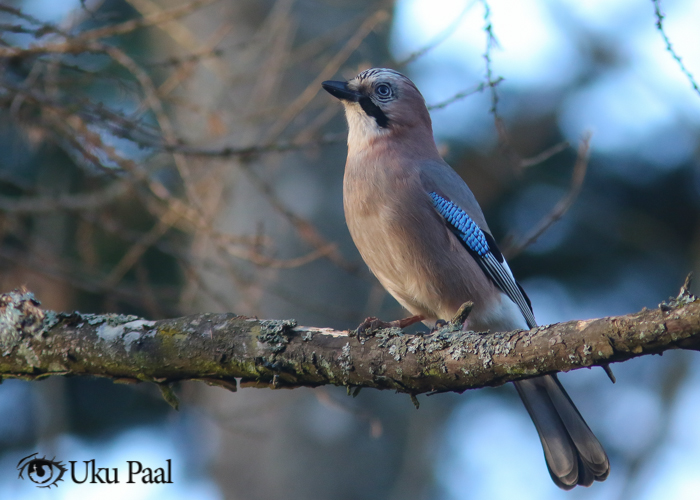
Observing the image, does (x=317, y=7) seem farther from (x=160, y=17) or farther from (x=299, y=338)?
(x=299, y=338)

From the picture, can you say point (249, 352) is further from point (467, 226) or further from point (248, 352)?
point (467, 226)

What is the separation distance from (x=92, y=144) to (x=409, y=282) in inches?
61.7

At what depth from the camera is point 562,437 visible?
2.87 m

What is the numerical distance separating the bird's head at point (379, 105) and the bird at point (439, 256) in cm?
3

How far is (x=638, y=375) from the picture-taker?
19.4 feet

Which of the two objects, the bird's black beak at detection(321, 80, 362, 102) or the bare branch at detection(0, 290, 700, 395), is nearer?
the bare branch at detection(0, 290, 700, 395)

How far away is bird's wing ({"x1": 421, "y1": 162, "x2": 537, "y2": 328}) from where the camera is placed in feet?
10.8

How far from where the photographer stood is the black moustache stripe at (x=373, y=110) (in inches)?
145

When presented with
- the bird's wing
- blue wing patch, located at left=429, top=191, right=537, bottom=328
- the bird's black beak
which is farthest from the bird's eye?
blue wing patch, located at left=429, top=191, right=537, bottom=328

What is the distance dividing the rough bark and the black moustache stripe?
5.56ft

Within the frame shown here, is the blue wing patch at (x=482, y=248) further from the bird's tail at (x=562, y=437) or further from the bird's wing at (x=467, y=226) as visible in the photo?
the bird's tail at (x=562, y=437)

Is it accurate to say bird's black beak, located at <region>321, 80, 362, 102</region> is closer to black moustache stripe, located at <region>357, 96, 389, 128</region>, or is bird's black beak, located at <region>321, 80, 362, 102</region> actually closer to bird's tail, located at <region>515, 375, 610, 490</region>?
black moustache stripe, located at <region>357, 96, 389, 128</region>

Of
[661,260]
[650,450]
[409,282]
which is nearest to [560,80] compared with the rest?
[661,260]

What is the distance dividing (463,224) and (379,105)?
88 centimetres
